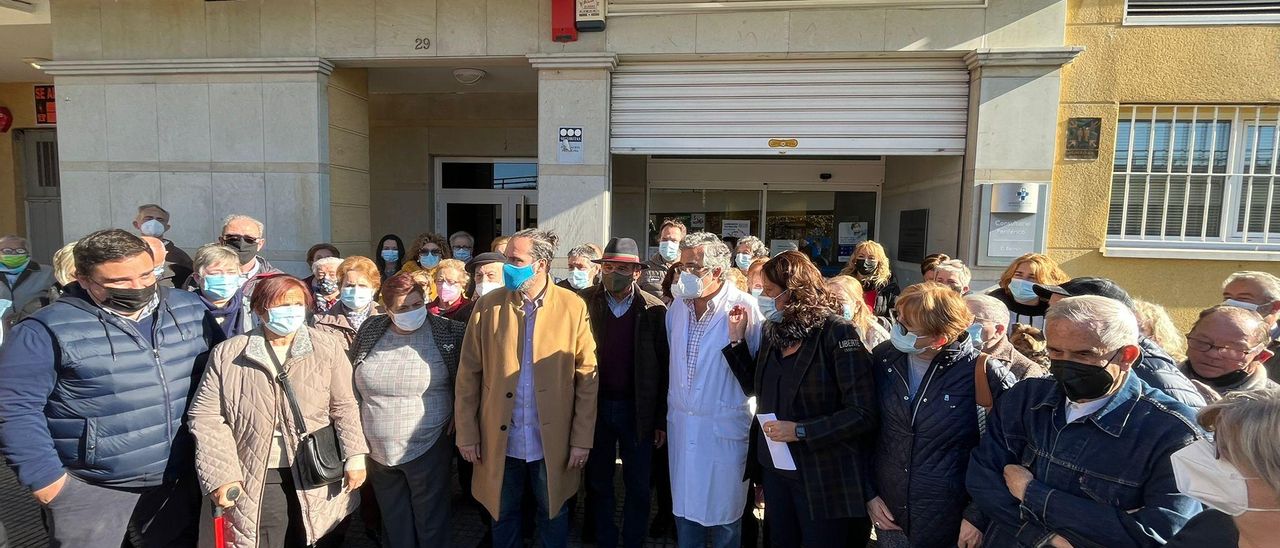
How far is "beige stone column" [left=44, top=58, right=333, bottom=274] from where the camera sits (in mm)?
6484

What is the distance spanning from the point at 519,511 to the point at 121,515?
174 cm

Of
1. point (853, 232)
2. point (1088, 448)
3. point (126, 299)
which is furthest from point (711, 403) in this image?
point (853, 232)

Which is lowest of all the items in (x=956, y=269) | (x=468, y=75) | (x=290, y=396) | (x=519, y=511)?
(x=519, y=511)

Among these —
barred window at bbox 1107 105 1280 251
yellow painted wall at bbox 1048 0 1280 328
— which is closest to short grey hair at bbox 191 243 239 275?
yellow painted wall at bbox 1048 0 1280 328

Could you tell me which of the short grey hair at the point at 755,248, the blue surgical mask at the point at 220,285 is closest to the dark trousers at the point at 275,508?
the blue surgical mask at the point at 220,285

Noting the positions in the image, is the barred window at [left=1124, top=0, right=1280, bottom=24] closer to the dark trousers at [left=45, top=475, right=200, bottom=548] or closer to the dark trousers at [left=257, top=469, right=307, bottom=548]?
the dark trousers at [left=257, top=469, right=307, bottom=548]

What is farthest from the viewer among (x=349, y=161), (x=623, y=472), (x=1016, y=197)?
(x=349, y=161)

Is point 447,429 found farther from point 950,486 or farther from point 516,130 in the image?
point 516,130

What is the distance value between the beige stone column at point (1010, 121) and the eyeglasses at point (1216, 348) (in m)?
3.78

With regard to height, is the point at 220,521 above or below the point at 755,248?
below

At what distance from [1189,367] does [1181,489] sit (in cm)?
147

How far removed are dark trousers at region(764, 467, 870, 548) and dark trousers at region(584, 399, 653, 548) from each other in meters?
0.78

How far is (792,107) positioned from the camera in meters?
6.39

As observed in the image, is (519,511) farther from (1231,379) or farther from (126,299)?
(1231,379)
